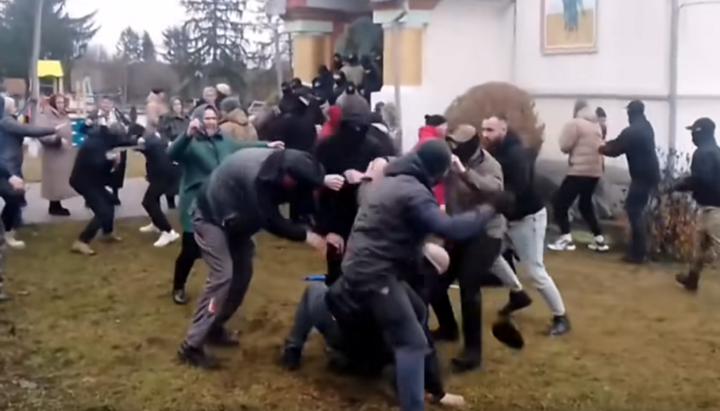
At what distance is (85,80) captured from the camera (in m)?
51.7

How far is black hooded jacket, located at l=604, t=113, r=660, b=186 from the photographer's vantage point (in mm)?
11609

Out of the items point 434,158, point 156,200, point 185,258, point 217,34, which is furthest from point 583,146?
point 217,34

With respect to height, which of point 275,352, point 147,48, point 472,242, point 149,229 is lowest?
point 275,352

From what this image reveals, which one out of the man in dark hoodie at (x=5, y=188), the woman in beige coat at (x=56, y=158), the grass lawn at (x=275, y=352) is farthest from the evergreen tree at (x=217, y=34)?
the grass lawn at (x=275, y=352)

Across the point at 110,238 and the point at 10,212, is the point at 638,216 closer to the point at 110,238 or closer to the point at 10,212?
the point at 110,238

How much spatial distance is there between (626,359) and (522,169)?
5.49 ft

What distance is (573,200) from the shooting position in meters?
12.6

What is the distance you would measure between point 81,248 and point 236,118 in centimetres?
228

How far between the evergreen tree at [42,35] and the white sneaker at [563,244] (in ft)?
108

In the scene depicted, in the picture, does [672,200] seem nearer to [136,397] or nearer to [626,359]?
[626,359]

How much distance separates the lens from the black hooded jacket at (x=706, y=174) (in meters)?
9.87

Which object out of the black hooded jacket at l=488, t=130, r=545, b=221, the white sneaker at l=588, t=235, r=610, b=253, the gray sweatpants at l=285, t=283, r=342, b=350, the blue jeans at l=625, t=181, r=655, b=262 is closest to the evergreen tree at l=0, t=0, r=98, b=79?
the white sneaker at l=588, t=235, r=610, b=253

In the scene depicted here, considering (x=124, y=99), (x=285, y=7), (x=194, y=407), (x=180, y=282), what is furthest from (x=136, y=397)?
(x=124, y=99)

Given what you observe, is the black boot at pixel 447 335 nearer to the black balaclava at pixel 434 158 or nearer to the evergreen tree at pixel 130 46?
the black balaclava at pixel 434 158
